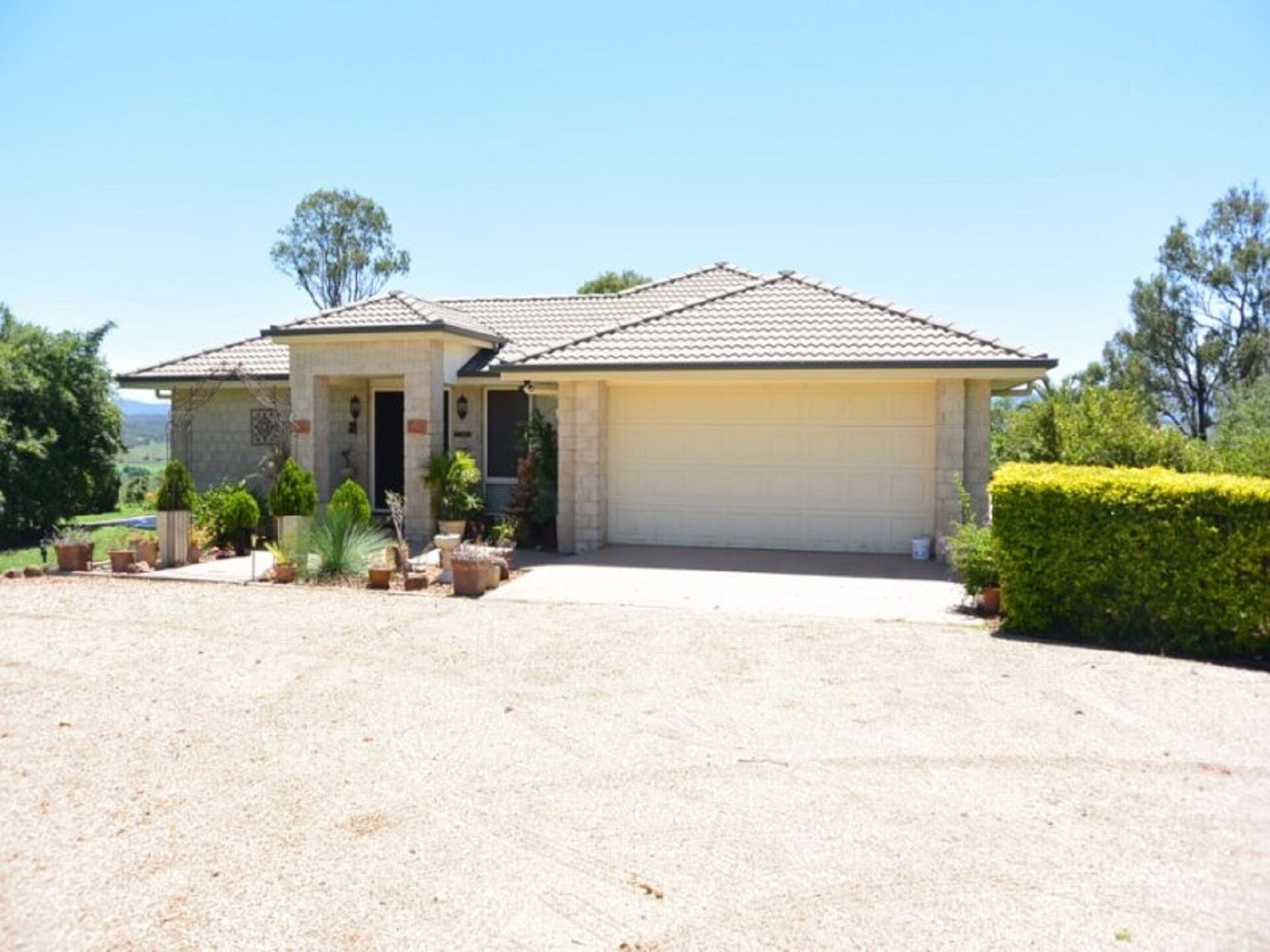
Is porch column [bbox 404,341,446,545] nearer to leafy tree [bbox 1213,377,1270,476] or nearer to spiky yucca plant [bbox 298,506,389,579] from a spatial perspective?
spiky yucca plant [bbox 298,506,389,579]

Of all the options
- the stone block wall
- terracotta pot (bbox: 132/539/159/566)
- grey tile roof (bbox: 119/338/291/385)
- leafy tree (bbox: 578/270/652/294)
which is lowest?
terracotta pot (bbox: 132/539/159/566)

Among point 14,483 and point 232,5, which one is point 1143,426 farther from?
point 14,483

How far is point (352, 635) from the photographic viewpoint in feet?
31.0

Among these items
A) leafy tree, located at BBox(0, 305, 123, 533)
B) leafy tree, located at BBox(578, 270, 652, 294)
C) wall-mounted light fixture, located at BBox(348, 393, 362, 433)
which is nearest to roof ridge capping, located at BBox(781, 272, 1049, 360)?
wall-mounted light fixture, located at BBox(348, 393, 362, 433)

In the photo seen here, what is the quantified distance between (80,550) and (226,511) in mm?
2225

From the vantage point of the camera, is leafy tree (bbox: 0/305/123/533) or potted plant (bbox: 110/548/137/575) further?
leafy tree (bbox: 0/305/123/533)

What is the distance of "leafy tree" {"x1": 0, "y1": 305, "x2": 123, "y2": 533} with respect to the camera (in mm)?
18703

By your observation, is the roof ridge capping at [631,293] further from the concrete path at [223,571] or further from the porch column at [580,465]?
the concrete path at [223,571]

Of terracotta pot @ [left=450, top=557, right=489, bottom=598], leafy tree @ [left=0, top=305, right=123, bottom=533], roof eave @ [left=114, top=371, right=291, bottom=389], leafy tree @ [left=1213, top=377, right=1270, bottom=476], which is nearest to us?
terracotta pot @ [left=450, top=557, right=489, bottom=598]

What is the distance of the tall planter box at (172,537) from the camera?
14094 mm

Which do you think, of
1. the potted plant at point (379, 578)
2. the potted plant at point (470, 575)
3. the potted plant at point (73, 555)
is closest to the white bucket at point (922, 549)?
the potted plant at point (470, 575)

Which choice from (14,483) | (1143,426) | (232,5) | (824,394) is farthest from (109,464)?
(1143,426)

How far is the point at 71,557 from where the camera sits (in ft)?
45.1

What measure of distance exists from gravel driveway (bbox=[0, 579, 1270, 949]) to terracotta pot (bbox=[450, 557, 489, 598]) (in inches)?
93.0
